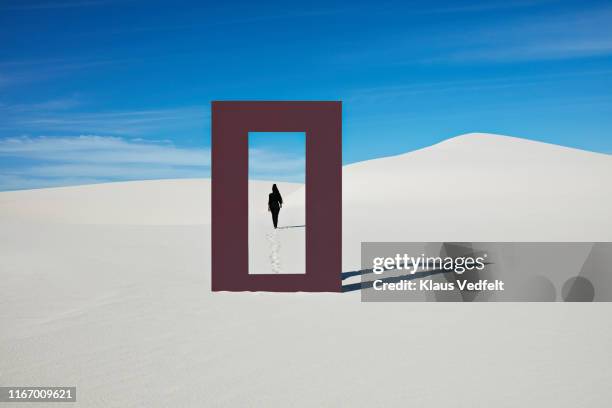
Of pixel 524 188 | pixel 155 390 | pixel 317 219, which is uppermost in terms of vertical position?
pixel 524 188

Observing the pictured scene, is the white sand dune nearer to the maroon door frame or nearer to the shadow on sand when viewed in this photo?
the maroon door frame

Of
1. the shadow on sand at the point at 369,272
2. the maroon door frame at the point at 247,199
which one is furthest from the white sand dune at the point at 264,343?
the shadow on sand at the point at 369,272

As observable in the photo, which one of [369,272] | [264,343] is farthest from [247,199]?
[369,272]

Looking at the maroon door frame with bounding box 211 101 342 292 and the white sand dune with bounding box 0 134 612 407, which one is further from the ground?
the maroon door frame with bounding box 211 101 342 292

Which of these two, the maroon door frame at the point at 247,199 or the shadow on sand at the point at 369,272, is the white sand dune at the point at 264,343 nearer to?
the maroon door frame at the point at 247,199

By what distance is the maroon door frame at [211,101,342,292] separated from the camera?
30.1 feet

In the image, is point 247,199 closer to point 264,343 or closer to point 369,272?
point 264,343

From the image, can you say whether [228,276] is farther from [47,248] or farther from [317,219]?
[47,248]

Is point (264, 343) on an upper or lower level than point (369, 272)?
lower

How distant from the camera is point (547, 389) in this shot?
181 inches

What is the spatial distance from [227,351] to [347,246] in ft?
39.4

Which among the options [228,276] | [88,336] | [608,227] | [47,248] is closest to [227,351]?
[88,336]

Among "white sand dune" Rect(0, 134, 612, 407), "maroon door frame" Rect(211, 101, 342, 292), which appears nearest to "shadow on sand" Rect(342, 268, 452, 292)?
"maroon door frame" Rect(211, 101, 342, 292)

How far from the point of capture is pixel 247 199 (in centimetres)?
916
